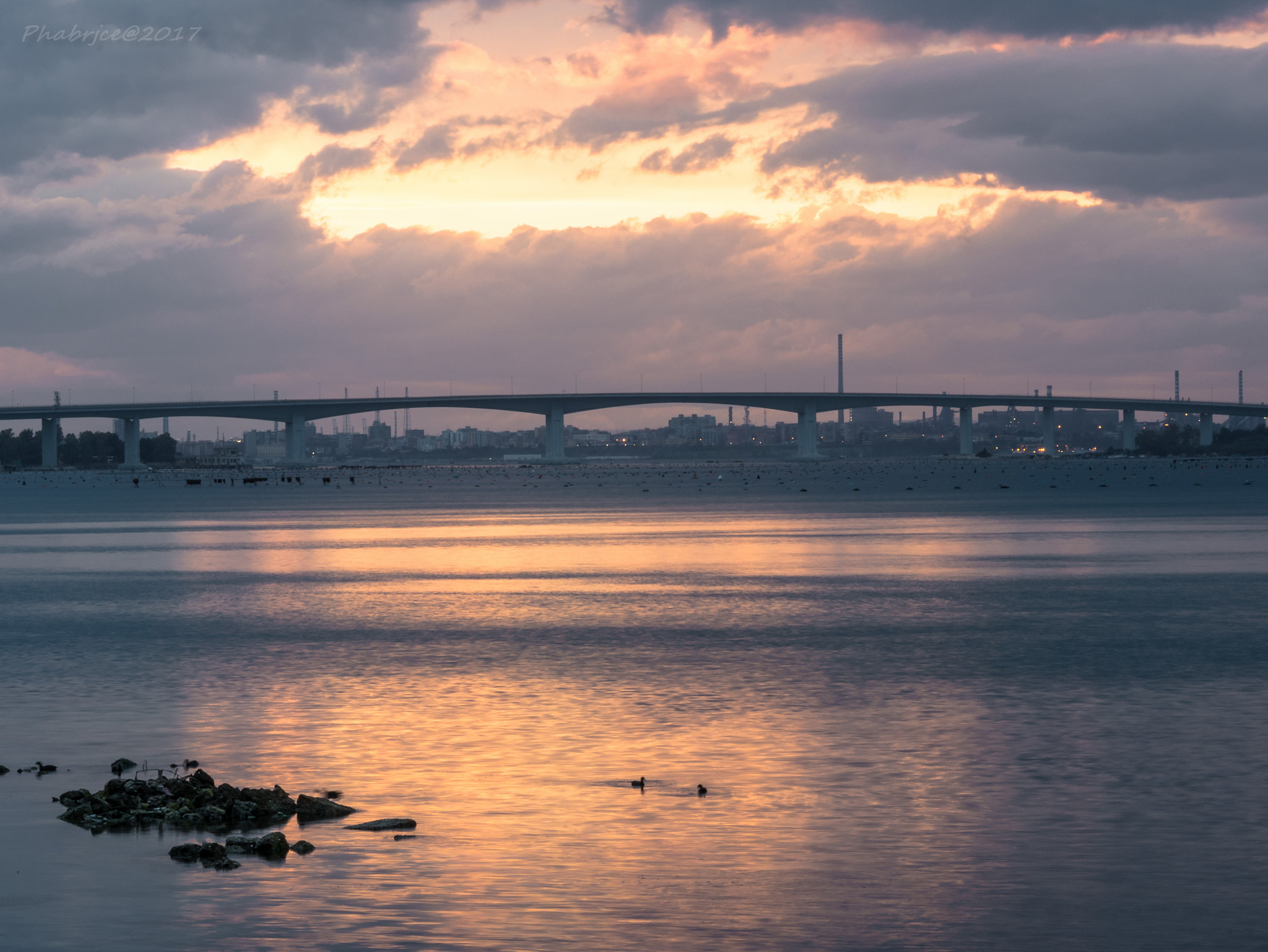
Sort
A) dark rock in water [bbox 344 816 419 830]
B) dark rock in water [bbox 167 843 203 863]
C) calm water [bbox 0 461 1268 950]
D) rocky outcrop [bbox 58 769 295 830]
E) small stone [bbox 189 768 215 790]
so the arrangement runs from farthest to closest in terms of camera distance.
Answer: small stone [bbox 189 768 215 790]
rocky outcrop [bbox 58 769 295 830]
dark rock in water [bbox 344 816 419 830]
dark rock in water [bbox 167 843 203 863]
calm water [bbox 0 461 1268 950]

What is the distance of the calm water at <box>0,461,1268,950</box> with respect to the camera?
445 inches

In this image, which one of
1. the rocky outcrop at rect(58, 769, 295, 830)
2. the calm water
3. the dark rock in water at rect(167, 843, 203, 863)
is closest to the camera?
the calm water

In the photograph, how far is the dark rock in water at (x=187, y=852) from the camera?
13180 millimetres

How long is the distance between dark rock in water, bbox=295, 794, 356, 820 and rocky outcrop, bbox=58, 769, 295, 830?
130mm

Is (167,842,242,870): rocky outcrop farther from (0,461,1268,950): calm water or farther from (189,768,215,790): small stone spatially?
(189,768,215,790): small stone

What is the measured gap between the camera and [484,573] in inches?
1788

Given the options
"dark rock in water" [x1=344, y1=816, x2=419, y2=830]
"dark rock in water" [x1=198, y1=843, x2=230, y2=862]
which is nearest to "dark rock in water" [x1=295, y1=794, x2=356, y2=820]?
"dark rock in water" [x1=344, y1=816, x2=419, y2=830]

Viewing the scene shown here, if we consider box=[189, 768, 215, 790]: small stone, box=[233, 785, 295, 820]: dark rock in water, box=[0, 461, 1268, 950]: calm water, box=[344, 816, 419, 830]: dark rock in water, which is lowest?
box=[0, 461, 1268, 950]: calm water

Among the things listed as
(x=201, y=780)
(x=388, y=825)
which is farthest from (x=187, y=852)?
(x=201, y=780)

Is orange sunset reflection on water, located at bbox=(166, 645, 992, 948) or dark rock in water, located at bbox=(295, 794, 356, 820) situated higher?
dark rock in water, located at bbox=(295, 794, 356, 820)

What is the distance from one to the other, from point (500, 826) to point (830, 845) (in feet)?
9.98

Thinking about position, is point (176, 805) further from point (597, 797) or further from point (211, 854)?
point (597, 797)

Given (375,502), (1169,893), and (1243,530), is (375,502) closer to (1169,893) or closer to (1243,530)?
(1243,530)

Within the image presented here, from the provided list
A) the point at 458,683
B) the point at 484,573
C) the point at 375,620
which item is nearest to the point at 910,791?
the point at 458,683
